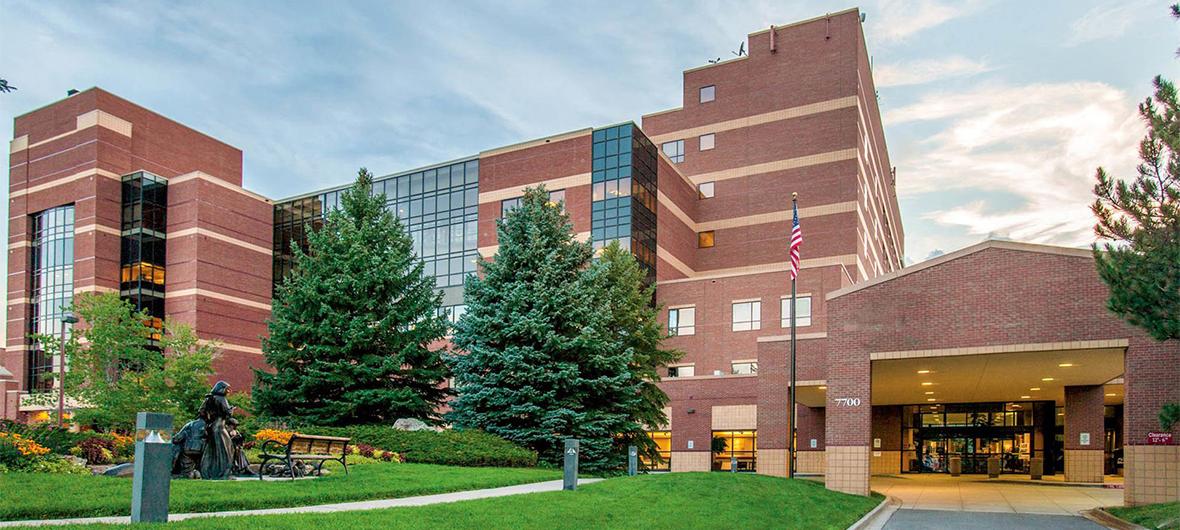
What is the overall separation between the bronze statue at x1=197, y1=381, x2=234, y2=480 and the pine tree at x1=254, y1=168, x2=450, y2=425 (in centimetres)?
1291

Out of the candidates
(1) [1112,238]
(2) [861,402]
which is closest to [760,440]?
(2) [861,402]

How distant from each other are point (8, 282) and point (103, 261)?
448 inches

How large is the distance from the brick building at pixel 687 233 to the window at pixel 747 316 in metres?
0.13

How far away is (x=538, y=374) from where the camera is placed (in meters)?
27.5

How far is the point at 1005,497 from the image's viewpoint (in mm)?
25938

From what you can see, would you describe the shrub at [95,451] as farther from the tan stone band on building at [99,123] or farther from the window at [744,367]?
the tan stone band on building at [99,123]

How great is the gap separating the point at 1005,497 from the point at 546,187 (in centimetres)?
3462

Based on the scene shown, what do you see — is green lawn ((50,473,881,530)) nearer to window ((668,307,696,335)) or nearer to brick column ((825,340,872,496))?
brick column ((825,340,872,496))

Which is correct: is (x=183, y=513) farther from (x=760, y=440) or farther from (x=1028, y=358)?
(x=760, y=440)

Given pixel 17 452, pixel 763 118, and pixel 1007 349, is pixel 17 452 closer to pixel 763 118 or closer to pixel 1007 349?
pixel 1007 349

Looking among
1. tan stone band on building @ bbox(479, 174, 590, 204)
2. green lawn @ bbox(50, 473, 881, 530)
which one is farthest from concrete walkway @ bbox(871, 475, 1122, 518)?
tan stone band on building @ bbox(479, 174, 590, 204)

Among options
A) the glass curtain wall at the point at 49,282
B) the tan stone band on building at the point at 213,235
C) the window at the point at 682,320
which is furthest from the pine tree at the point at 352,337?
the glass curtain wall at the point at 49,282

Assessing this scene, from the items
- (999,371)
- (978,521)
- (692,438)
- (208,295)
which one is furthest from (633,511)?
(208,295)

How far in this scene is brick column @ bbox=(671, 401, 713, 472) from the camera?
155 ft
